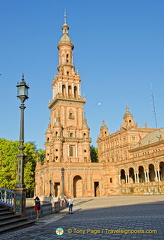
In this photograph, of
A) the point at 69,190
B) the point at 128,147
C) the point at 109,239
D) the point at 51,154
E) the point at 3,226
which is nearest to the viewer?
the point at 109,239

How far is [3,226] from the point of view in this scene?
469 inches

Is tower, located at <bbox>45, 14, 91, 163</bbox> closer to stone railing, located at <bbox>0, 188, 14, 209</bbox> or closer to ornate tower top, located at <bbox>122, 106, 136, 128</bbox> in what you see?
ornate tower top, located at <bbox>122, 106, 136, 128</bbox>

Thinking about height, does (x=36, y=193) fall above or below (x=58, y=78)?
below

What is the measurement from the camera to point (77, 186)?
58062 mm

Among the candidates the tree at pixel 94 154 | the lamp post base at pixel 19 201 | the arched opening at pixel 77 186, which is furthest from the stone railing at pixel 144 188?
the tree at pixel 94 154

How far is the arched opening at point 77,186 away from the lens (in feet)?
187

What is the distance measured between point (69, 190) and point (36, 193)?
577 inches

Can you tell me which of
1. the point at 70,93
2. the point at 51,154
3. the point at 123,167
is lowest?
the point at 123,167

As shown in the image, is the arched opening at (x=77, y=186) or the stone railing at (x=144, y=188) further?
the arched opening at (x=77, y=186)

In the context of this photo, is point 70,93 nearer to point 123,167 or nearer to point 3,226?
point 123,167

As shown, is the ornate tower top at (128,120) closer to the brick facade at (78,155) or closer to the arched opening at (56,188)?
the brick facade at (78,155)

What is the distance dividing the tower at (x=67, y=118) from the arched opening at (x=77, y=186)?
15.4ft

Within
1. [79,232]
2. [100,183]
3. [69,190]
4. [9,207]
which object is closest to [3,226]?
[9,207]

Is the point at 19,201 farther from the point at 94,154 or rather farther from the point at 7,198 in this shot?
the point at 94,154
